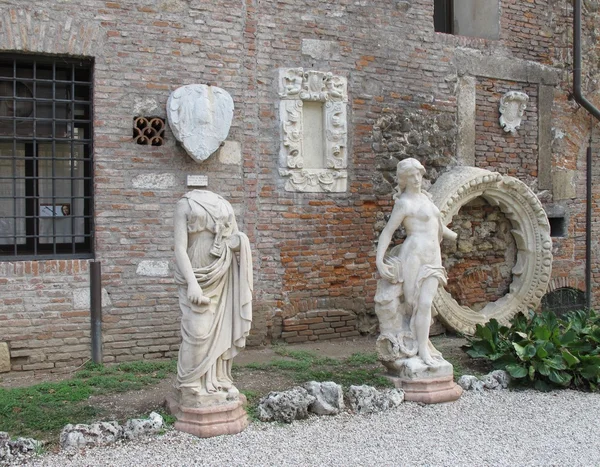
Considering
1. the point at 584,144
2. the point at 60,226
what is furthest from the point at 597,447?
the point at 584,144

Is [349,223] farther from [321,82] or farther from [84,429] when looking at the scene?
[84,429]

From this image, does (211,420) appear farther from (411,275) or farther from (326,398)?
(411,275)

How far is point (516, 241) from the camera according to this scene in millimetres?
9070

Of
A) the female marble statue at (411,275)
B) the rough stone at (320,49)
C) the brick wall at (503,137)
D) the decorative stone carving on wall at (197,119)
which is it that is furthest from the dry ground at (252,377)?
the rough stone at (320,49)

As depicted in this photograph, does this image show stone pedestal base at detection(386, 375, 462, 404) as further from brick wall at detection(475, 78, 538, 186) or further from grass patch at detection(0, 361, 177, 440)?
brick wall at detection(475, 78, 538, 186)

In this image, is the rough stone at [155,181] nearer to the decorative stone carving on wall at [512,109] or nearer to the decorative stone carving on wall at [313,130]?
the decorative stone carving on wall at [313,130]

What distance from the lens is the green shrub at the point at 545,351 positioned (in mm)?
6035

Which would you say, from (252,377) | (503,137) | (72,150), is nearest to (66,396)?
(252,377)

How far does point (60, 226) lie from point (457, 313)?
15.9 ft

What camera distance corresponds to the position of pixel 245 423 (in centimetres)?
484

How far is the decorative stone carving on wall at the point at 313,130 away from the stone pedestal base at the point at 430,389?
2817 mm

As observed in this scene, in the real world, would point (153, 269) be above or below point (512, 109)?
below

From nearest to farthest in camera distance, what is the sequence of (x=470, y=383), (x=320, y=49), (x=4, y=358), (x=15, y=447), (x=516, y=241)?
(x=15, y=447), (x=470, y=383), (x=4, y=358), (x=320, y=49), (x=516, y=241)

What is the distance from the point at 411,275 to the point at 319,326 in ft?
7.50
